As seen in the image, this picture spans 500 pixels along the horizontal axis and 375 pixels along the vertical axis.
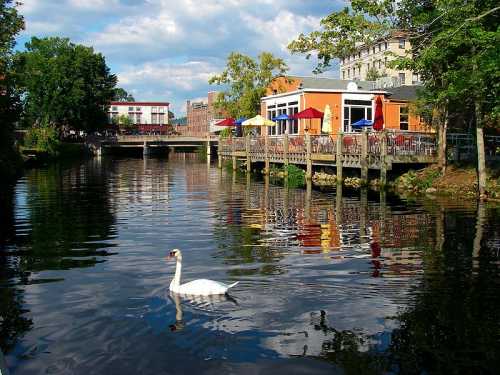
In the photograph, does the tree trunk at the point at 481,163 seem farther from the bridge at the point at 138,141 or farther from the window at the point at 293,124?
the bridge at the point at 138,141

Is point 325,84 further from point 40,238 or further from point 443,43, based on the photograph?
point 40,238

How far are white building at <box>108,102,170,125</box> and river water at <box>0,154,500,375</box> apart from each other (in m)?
127

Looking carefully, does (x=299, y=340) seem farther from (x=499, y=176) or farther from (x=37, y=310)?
(x=499, y=176)

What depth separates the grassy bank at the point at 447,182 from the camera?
26219mm

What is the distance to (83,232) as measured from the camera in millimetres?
17969

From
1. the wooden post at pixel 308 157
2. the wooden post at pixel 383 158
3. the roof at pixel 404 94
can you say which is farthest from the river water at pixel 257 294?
the roof at pixel 404 94

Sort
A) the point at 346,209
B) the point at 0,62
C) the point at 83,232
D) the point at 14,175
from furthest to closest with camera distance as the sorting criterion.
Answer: the point at 14,175 → the point at 0,62 → the point at 346,209 → the point at 83,232

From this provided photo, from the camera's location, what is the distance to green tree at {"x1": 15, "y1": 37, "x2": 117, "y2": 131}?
86062 mm

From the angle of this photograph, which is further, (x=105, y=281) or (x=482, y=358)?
(x=105, y=281)

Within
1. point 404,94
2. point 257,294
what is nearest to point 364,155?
point 404,94

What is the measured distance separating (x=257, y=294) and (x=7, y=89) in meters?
29.2

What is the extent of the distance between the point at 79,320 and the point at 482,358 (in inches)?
239

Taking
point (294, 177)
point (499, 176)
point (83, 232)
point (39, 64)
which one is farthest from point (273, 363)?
point (39, 64)

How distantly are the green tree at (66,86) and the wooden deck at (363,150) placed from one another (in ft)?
180
